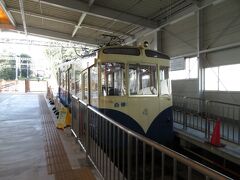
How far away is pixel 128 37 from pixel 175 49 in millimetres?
6434

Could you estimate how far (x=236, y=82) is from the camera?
9672mm

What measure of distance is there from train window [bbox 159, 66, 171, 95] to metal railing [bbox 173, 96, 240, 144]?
146 centimetres

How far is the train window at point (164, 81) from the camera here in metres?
7.23

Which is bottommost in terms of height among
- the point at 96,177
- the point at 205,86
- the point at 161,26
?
the point at 96,177

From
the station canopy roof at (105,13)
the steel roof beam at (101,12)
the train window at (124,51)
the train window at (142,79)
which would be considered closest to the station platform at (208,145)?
the train window at (142,79)

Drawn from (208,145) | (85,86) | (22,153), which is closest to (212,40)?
(208,145)

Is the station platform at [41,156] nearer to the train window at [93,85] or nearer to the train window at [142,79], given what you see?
the train window at [93,85]

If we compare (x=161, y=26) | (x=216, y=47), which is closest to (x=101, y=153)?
(x=216, y=47)

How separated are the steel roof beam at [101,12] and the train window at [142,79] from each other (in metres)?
7.52

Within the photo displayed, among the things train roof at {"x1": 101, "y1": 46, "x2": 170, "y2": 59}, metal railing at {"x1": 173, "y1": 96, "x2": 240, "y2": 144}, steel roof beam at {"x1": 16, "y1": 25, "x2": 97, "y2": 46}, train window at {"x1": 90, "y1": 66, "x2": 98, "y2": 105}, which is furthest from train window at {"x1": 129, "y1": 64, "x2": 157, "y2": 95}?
steel roof beam at {"x1": 16, "y1": 25, "x2": 97, "y2": 46}

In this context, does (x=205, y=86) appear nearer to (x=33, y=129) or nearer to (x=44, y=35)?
(x=33, y=129)

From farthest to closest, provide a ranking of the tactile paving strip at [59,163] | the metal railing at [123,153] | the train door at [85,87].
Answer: the train door at [85,87] → the tactile paving strip at [59,163] → the metal railing at [123,153]

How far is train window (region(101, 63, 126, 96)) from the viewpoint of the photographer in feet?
21.8

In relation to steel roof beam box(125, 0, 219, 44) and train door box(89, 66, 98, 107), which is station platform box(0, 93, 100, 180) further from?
steel roof beam box(125, 0, 219, 44)
